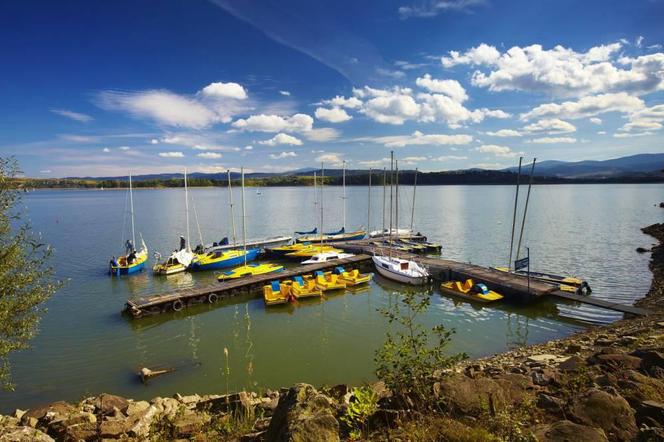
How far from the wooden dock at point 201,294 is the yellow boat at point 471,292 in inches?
533

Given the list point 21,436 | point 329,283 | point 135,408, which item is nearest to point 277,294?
point 329,283

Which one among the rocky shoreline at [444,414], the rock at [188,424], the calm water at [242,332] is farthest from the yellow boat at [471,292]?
the rock at [188,424]

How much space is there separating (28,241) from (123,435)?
803 cm

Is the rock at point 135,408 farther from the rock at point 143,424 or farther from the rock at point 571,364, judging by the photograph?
the rock at point 571,364

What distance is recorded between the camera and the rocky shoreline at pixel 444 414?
5.70 meters

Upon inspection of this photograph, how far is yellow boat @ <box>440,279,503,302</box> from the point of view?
2689 cm

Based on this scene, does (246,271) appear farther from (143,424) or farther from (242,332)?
(143,424)

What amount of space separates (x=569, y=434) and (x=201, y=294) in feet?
88.2

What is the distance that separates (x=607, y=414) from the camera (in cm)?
630

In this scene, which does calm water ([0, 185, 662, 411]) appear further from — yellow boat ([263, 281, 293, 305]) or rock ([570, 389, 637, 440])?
rock ([570, 389, 637, 440])

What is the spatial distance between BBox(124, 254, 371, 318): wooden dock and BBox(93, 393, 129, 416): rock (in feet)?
47.4

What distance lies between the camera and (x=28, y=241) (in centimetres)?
1236

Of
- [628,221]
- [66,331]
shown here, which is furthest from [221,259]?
[628,221]

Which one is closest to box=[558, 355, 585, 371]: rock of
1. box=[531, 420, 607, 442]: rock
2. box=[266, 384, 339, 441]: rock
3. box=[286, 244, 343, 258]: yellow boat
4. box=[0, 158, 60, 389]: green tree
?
box=[531, 420, 607, 442]: rock
